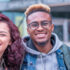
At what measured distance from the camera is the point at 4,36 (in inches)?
69.4

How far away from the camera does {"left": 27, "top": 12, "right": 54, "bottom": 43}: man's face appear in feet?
6.31

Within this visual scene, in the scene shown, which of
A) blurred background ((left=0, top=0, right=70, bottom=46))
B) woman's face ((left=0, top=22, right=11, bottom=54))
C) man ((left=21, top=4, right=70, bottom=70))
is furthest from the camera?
blurred background ((left=0, top=0, right=70, bottom=46))

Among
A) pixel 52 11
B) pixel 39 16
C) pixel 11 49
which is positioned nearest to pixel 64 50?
pixel 39 16

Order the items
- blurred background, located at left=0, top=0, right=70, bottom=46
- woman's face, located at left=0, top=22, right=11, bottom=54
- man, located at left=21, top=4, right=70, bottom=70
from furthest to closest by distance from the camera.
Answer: blurred background, located at left=0, top=0, right=70, bottom=46
man, located at left=21, top=4, right=70, bottom=70
woman's face, located at left=0, top=22, right=11, bottom=54

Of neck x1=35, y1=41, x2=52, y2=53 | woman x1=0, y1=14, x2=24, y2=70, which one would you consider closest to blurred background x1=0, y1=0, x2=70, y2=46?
neck x1=35, y1=41, x2=52, y2=53

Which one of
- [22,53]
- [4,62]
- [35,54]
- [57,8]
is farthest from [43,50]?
[57,8]

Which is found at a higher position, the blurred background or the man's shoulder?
the man's shoulder

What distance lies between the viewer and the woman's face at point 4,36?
1.73 meters

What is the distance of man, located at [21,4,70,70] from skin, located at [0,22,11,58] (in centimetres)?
27

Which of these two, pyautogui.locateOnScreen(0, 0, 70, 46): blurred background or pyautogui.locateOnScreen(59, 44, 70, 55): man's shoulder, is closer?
pyautogui.locateOnScreen(59, 44, 70, 55): man's shoulder

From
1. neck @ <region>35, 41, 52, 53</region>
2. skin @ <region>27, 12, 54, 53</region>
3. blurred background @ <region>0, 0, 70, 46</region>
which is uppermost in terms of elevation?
skin @ <region>27, 12, 54, 53</region>

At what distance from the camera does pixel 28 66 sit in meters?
1.90

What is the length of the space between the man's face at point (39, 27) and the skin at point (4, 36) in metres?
0.29

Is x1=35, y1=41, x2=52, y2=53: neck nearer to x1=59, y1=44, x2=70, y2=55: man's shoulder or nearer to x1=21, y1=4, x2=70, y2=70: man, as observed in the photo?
x1=21, y1=4, x2=70, y2=70: man
